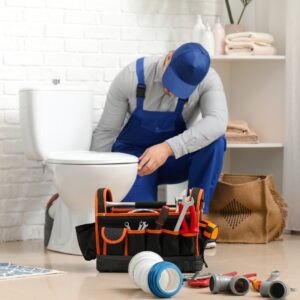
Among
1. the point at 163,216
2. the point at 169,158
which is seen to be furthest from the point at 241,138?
the point at 163,216

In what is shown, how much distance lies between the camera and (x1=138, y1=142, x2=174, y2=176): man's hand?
3.96 metres

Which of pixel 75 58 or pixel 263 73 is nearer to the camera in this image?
pixel 75 58

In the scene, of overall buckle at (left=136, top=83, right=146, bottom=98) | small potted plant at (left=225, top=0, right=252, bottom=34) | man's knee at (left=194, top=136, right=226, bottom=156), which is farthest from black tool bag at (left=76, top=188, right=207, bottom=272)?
small potted plant at (left=225, top=0, right=252, bottom=34)

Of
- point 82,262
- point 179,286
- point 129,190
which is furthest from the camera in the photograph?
point 129,190

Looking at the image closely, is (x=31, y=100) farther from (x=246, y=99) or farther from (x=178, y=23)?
(x=246, y=99)

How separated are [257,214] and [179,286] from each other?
1583 mm

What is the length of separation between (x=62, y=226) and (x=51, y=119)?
0.55 m

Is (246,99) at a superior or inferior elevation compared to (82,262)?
superior

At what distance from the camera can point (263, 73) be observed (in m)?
5.01

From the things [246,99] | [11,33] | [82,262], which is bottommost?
[82,262]

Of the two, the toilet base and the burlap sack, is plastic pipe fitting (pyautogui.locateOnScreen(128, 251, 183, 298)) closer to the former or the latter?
the toilet base

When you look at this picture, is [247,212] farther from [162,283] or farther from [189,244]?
[162,283]

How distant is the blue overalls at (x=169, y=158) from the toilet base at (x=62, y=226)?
354 millimetres

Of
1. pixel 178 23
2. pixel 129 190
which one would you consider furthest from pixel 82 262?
pixel 178 23
